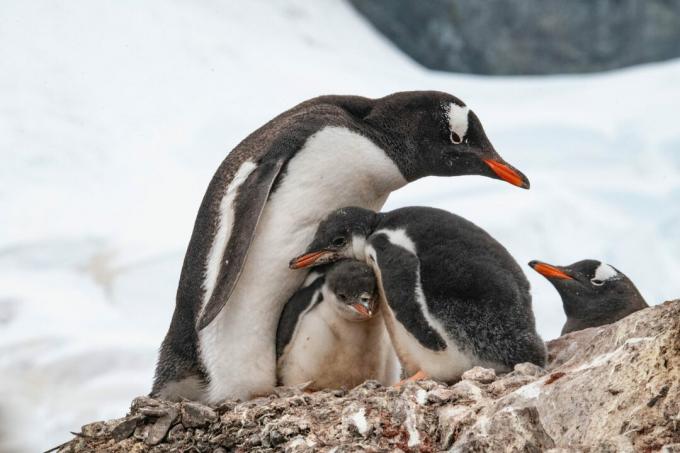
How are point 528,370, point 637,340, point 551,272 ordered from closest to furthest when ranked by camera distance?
point 637,340 < point 528,370 < point 551,272

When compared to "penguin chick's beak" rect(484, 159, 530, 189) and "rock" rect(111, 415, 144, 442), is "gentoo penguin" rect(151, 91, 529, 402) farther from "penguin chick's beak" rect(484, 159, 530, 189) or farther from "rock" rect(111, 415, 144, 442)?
"rock" rect(111, 415, 144, 442)

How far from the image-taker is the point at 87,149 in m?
6.77

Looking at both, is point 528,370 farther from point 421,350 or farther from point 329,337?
point 329,337

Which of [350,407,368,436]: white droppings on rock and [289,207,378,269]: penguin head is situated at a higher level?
[289,207,378,269]: penguin head

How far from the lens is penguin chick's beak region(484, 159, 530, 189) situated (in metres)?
2.90

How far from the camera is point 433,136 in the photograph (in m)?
3.01

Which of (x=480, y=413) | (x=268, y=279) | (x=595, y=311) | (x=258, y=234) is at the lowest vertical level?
(x=480, y=413)

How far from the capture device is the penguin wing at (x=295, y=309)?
279cm

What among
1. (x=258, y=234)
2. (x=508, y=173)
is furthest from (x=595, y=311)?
(x=258, y=234)

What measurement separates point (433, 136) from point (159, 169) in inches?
155

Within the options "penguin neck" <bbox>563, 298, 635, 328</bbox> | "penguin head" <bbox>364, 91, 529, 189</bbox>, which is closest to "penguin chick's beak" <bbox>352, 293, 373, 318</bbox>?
"penguin head" <bbox>364, 91, 529, 189</bbox>

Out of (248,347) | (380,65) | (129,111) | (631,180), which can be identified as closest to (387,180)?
(248,347)

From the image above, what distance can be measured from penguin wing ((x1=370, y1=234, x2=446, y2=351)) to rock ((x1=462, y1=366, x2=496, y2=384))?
0.11 metres

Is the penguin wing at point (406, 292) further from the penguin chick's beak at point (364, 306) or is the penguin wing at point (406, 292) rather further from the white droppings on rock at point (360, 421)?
the white droppings on rock at point (360, 421)
